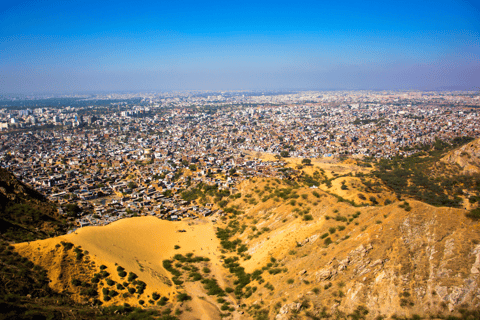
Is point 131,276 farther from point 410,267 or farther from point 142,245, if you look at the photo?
point 410,267

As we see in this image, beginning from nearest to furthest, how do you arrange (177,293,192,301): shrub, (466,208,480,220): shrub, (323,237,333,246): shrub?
(466,208,480,220): shrub < (177,293,192,301): shrub < (323,237,333,246): shrub

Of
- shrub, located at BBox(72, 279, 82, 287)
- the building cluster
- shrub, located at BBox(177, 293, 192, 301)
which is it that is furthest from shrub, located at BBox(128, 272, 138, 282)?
the building cluster

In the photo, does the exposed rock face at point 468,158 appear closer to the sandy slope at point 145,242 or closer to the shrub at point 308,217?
the shrub at point 308,217

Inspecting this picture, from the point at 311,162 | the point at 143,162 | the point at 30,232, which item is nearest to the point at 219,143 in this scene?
the point at 143,162

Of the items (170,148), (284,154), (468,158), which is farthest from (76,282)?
(170,148)

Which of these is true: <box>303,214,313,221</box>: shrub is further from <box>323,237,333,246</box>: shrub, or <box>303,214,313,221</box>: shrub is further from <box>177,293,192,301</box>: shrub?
<box>177,293,192,301</box>: shrub

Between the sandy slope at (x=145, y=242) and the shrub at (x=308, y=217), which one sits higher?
the shrub at (x=308, y=217)

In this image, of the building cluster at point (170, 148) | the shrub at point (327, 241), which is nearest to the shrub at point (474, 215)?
Result: the shrub at point (327, 241)

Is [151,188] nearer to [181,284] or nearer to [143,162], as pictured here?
[143,162]
